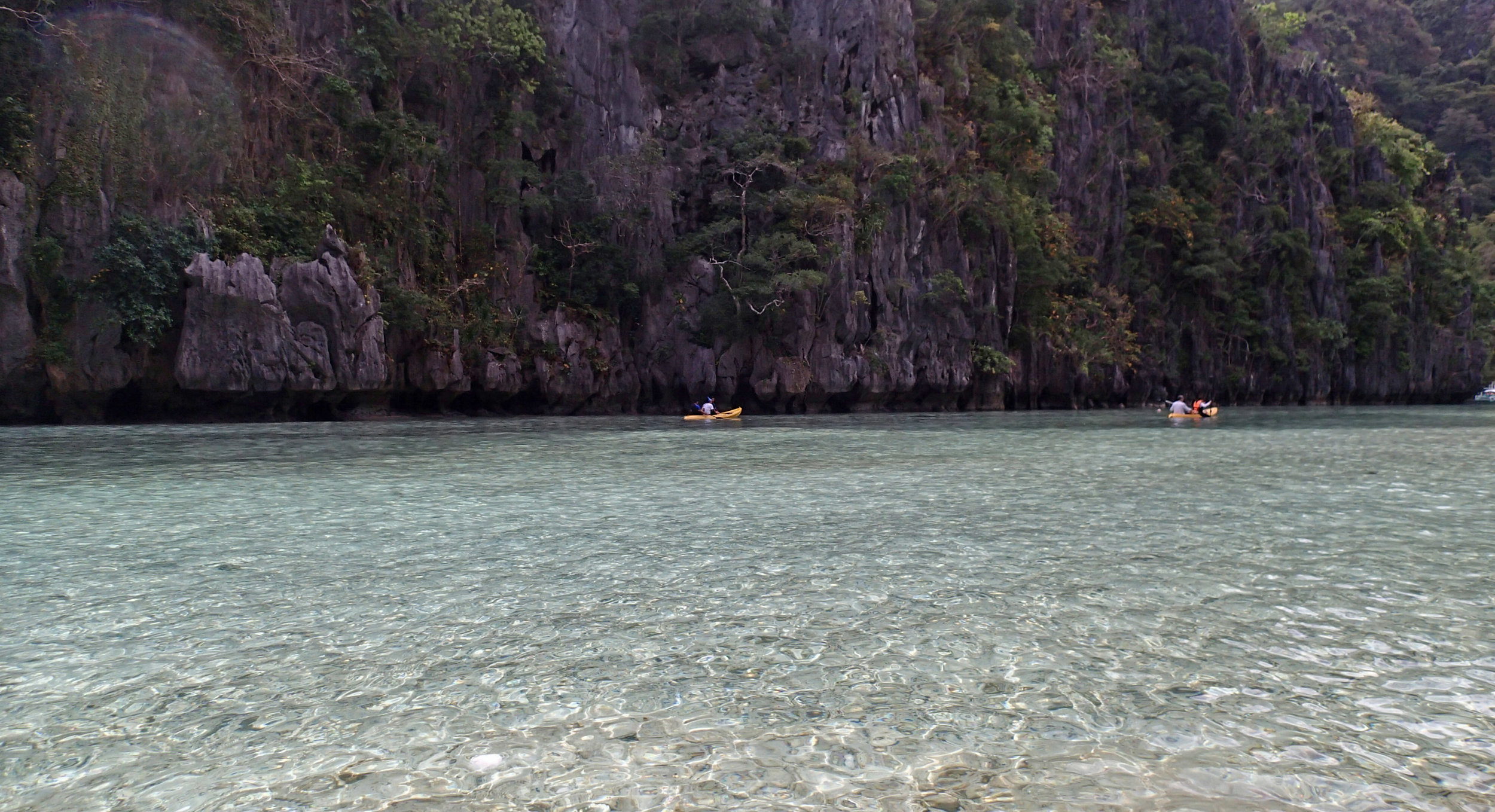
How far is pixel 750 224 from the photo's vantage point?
34500 mm

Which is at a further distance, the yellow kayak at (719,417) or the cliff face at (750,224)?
the yellow kayak at (719,417)

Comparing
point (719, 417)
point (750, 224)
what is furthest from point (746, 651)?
point (750, 224)

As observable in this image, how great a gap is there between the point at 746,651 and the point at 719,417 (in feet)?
81.5

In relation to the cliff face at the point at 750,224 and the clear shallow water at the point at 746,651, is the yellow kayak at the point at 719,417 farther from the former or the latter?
the clear shallow water at the point at 746,651

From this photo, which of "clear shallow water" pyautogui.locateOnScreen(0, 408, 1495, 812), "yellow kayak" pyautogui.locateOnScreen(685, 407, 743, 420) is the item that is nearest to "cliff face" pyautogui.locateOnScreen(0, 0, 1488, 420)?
"yellow kayak" pyautogui.locateOnScreen(685, 407, 743, 420)

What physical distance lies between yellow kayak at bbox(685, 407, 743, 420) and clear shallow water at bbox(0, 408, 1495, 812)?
18.3 meters

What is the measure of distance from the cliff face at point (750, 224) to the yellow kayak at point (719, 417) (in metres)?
4.66

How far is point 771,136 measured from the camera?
34.6 m

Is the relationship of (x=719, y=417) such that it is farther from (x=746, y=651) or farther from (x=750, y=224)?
(x=746, y=651)

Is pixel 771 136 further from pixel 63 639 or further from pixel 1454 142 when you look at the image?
pixel 1454 142

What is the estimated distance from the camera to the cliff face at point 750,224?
23.4 m

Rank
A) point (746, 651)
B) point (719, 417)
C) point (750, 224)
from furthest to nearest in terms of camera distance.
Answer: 1. point (750, 224)
2. point (719, 417)
3. point (746, 651)

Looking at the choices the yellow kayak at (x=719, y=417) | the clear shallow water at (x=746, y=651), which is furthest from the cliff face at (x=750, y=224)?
the clear shallow water at (x=746, y=651)

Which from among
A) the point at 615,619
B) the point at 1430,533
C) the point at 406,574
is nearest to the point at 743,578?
the point at 615,619
